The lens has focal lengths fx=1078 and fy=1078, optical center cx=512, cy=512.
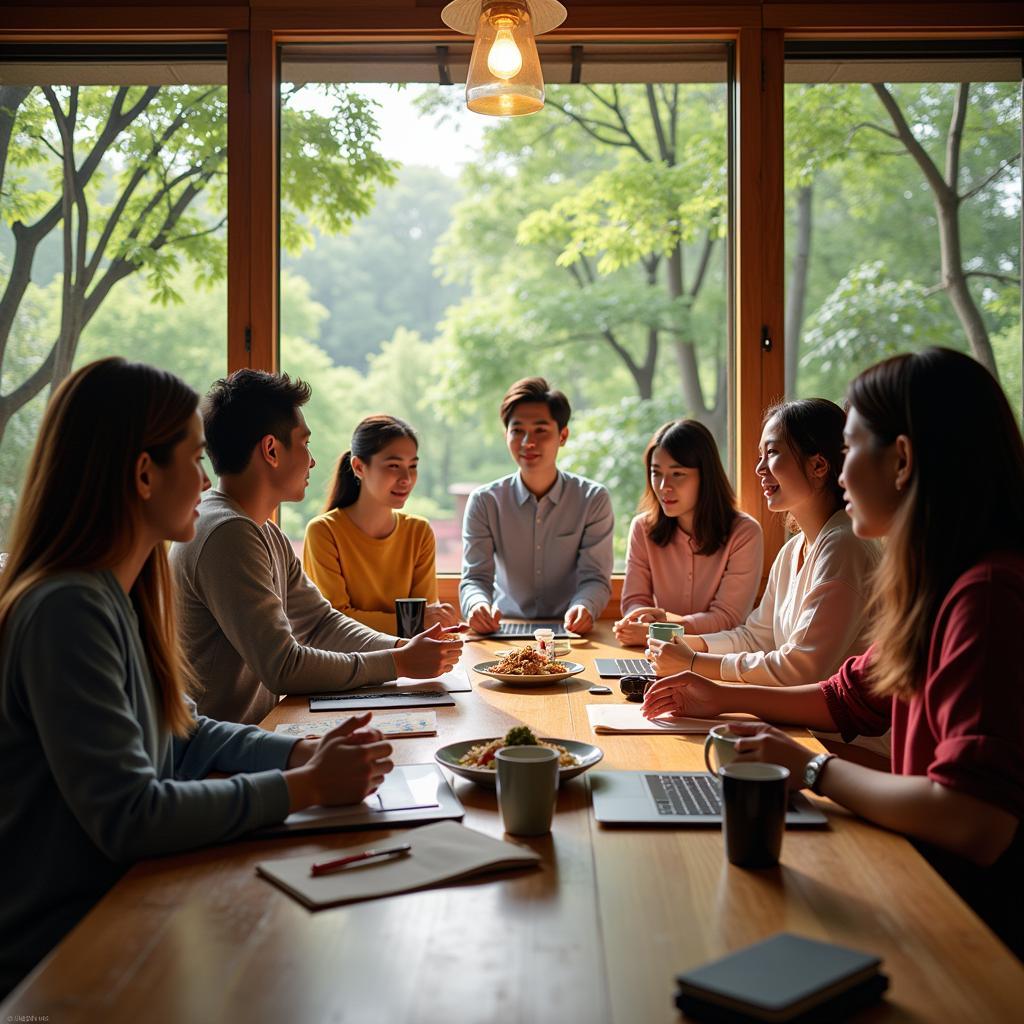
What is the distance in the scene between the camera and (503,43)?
2496mm

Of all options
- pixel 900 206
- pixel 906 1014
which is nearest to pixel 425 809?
pixel 906 1014

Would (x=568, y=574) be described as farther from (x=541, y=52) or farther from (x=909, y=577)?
(x=909, y=577)

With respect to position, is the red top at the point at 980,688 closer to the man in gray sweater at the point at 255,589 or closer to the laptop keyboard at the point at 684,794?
the laptop keyboard at the point at 684,794

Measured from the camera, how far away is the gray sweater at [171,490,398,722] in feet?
6.93

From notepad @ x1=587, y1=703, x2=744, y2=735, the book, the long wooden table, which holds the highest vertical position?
the book

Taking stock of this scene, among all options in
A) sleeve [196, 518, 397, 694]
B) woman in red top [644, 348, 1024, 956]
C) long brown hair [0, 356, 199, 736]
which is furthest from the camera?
sleeve [196, 518, 397, 694]

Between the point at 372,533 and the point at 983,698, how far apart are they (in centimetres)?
233

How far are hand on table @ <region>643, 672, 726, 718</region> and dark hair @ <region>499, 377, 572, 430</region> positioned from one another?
6.10ft

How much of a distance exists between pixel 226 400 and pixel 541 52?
84.3 inches

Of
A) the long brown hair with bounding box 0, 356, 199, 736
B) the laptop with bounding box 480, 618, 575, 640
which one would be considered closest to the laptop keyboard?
the long brown hair with bounding box 0, 356, 199, 736

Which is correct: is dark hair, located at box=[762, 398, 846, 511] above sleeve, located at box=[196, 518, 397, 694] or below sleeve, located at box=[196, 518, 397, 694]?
above

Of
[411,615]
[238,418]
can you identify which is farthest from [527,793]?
[238,418]

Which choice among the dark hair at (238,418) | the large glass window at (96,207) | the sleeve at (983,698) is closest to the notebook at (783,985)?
the sleeve at (983,698)

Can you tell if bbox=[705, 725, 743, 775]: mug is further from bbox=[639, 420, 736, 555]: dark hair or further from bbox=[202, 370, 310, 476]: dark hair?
bbox=[639, 420, 736, 555]: dark hair
